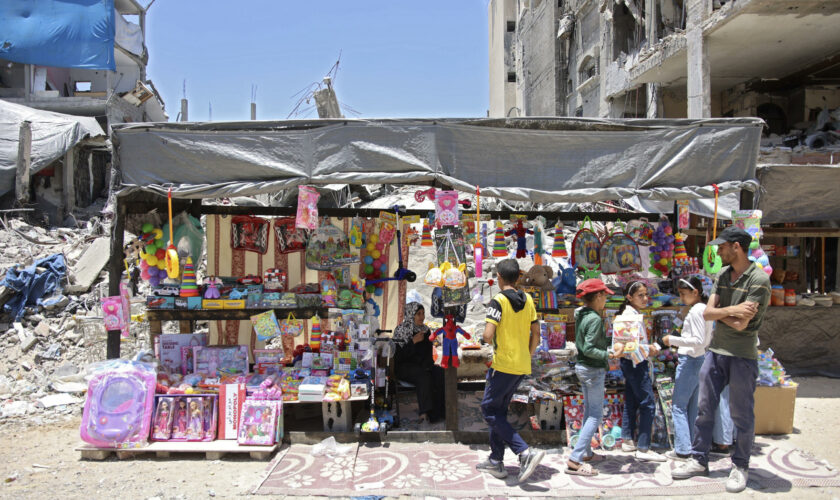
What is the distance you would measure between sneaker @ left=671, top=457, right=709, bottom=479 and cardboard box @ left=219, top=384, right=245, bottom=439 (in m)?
3.98

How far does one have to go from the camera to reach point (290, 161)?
17.6 feet

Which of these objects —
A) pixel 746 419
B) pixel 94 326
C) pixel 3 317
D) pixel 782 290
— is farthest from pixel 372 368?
pixel 3 317

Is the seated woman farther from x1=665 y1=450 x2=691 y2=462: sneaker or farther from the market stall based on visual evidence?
x1=665 y1=450 x2=691 y2=462: sneaker

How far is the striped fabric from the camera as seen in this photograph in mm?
6793

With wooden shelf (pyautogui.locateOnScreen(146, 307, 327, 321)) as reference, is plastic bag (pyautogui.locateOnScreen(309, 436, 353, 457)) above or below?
below

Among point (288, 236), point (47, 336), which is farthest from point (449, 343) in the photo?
point (47, 336)

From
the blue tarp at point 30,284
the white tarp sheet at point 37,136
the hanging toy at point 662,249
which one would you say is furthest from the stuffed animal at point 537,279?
the white tarp sheet at point 37,136

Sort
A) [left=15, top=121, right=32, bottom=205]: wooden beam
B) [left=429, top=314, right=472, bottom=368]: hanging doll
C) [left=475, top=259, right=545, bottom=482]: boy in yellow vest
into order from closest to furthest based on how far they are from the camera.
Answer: [left=475, top=259, right=545, bottom=482]: boy in yellow vest < [left=429, top=314, right=472, bottom=368]: hanging doll < [left=15, top=121, right=32, bottom=205]: wooden beam

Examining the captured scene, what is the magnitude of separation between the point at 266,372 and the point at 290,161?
2241 millimetres

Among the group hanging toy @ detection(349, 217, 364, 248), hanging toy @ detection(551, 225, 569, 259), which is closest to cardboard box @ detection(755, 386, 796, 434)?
hanging toy @ detection(551, 225, 569, 259)

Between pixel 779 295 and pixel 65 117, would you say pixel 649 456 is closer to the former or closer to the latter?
pixel 779 295

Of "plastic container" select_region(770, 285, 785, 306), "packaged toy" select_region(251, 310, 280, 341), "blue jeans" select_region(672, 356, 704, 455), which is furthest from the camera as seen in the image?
"plastic container" select_region(770, 285, 785, 306)

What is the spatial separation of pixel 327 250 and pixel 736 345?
419 centimetres

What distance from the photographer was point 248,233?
681 centimetres
